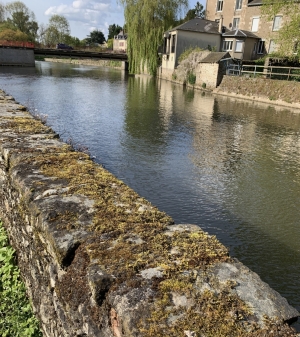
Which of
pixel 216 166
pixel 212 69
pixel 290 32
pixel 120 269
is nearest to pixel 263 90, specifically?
pixel 290 32

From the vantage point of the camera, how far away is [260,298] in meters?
1.86

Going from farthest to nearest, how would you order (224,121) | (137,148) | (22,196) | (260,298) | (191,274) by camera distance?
(224,121), (137,148), (22,196), (191,274), (260,298)

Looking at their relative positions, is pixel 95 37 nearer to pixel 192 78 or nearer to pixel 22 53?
pixel 22 53

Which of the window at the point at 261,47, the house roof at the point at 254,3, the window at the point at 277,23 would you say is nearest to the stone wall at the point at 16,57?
the house roof at the point at 254,3

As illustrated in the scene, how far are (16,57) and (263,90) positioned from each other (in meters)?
45.8

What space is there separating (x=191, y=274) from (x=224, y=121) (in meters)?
15.2

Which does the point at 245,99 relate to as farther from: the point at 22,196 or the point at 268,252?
the point at 22,196

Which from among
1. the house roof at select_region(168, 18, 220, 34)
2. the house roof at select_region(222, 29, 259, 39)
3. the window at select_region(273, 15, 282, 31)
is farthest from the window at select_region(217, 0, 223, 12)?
the window at select_region(273, 15, 282, 31)

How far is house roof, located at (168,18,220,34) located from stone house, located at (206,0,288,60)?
150 cm

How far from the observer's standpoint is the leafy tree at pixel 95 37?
132 m

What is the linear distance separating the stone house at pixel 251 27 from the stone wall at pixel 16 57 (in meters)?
34.3

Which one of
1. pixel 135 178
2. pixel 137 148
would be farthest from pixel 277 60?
pixel 135 178

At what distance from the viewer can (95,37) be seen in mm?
132000

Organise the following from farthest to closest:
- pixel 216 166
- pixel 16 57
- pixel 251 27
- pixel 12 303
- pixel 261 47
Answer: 1. pixel 16 57
2. pixel 251 27
3. pixel 261 47
4. pixel 216 166
5. pixel 12 303
